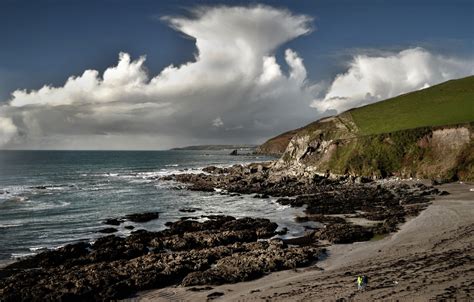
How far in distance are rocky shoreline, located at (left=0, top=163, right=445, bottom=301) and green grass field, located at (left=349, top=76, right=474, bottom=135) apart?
30.7 metres

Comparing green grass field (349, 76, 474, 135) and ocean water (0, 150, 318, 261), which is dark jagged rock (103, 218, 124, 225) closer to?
ocean water (0, 150, 318, 261)

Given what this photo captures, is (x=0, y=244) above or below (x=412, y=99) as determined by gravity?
below

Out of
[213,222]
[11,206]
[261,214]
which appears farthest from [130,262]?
[11,206]

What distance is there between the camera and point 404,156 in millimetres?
70000

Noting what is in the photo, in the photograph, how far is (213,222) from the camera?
4262cm

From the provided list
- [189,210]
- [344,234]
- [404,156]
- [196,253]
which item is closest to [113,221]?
[189,210]

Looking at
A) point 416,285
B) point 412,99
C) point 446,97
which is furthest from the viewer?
point 412,99

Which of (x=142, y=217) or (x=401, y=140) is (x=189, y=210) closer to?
(x=142, y=217)

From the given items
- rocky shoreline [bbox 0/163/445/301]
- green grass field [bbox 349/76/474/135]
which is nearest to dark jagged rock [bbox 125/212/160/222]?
rocky shoreline [bbox 0/163/445/301]

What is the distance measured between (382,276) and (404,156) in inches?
2064

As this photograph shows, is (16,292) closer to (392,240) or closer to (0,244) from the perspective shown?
(0,244)

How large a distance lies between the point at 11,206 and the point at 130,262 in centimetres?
4011

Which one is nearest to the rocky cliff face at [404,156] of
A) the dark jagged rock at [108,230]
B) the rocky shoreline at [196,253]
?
the rocky shoreline at [196,253]

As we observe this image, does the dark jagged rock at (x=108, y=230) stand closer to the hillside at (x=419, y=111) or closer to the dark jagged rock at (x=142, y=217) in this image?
the dark jagged rock at (x=142, y=217)
